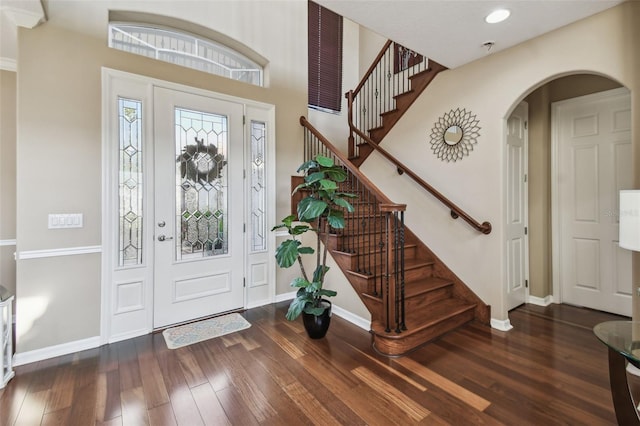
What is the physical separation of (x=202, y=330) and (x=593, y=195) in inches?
177

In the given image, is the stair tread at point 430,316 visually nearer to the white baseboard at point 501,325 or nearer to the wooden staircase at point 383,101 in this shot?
the white baseboard at point 501,325

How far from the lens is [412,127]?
3744 millimetres

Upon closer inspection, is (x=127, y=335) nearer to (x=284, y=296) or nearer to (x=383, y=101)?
(x=284, y=296)

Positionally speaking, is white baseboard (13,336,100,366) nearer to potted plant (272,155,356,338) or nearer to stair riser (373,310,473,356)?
potted plant (272,155,356,338)

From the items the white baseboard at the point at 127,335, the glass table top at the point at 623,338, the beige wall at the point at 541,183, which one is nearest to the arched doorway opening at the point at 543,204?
the beige wall at the point at 541,183

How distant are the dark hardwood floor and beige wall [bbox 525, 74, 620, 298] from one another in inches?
34.1

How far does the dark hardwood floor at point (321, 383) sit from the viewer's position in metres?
1.75

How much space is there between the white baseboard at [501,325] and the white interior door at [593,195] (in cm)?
124

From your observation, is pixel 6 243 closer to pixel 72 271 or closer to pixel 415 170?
pixel 72 271

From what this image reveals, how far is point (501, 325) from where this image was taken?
9.54 ft

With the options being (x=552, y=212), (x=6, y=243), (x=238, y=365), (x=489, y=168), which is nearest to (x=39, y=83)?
(x=6, y=243)

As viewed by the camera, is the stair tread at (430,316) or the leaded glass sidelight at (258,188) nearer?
the stair tread at (430,316)

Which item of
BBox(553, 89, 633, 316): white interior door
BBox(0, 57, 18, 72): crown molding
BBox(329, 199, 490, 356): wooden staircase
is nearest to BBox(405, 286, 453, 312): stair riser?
BBox(329, 199, 490, 356): wooden staircase

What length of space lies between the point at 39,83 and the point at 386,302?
11.3 feet
